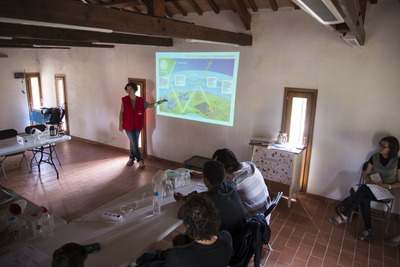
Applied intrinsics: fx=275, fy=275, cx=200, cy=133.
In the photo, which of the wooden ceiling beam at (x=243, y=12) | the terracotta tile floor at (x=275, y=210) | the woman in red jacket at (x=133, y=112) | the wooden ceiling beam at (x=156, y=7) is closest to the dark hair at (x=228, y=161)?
the terracotta tile floor at (x=275, y=210)

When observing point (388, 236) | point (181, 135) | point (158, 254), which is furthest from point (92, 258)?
point (181, 135)

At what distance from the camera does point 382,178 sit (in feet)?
12.5

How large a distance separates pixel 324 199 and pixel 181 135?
305 centimetres

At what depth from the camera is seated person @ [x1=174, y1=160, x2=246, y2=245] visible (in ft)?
7.19

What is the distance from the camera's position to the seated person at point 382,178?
3670 mm

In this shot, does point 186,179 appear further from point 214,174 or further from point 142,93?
point 142,93

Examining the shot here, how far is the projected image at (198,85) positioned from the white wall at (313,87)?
5.5 inches

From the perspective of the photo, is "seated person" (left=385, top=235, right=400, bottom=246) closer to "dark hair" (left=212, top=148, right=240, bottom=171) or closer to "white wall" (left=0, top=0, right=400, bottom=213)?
"white wall" (left=0, top=0, right=400, bottom=213)

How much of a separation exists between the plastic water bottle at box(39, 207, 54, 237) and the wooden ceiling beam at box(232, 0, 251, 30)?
3962 millimetres

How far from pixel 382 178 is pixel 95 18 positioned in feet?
13.3

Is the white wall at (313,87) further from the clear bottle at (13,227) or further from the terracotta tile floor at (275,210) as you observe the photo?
the clear bottle at (13,227)

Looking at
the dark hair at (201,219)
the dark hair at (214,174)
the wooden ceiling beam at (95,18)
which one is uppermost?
the wooden ceiling beam at (95,18)

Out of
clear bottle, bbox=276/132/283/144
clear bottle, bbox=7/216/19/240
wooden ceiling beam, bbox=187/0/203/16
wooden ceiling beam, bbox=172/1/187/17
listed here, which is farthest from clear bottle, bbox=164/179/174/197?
wooden ceiling beam, bbox=172/1/187/17

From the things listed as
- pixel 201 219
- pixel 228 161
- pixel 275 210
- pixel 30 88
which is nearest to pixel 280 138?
pixel 275 210
